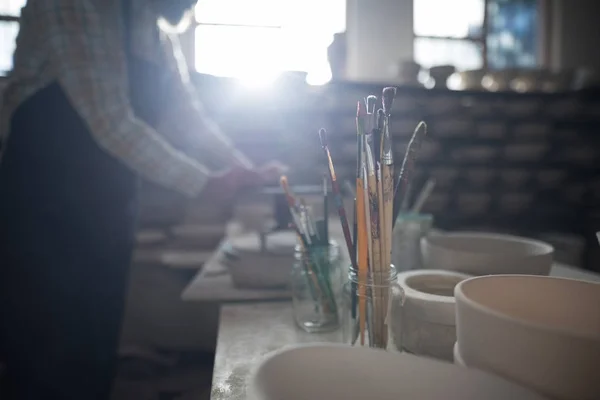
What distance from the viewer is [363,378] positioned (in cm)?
41

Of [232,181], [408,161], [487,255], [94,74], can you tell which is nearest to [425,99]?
[232,181]

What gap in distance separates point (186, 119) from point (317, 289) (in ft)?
4.53

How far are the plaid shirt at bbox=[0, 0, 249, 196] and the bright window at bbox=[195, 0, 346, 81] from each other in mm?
1758

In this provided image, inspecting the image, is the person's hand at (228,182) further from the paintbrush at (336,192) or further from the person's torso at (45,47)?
the paintbrush at (336,192)

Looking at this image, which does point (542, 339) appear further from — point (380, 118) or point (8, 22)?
point (8, 22)

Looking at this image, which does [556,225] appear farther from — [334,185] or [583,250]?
[334,185]

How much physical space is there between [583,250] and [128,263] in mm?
2707

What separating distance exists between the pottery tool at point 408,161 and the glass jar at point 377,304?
0.08 m

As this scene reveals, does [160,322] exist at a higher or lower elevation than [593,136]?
lower

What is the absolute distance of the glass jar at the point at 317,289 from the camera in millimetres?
791

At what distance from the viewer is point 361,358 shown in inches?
16.6

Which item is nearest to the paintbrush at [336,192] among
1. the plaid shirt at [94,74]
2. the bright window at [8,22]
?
→ the plaid shirt at [94,74]

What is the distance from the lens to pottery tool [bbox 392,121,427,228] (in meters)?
Answer: 0.61

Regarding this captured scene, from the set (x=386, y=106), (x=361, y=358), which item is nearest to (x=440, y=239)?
(x=386, y=106)
